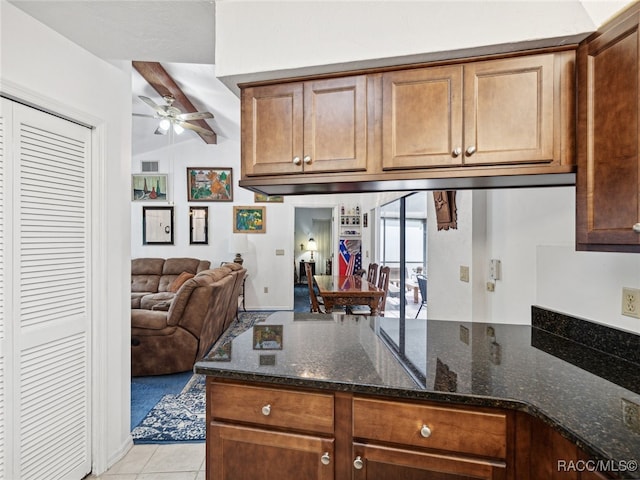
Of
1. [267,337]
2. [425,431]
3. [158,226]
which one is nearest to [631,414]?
[425,431]

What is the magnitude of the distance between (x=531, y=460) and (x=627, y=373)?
0.52 meters

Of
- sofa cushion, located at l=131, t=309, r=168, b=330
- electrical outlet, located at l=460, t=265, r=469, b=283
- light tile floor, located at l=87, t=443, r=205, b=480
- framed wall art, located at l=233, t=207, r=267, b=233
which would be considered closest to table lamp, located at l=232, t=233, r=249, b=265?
framed wall art, located at l=233, t=207, r=267, b=233

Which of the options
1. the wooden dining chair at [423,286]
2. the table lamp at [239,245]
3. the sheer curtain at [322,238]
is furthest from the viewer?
the sheer curtain at [322,238]

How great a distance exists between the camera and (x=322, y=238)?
9.68 metres

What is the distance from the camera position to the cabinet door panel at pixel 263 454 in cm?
114

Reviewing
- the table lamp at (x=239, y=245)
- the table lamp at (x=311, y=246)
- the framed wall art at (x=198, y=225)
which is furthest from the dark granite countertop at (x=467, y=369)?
the table lamp at (x=311, y=246)

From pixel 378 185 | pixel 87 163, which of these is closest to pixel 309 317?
pixel 378 185

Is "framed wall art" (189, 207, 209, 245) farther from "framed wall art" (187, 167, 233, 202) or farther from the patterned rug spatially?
the patterned rug

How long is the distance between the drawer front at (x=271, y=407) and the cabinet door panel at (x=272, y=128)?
0.90m

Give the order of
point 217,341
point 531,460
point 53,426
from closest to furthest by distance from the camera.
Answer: point 531,460, point 53,426, point 217,341

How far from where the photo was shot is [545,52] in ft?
4.09

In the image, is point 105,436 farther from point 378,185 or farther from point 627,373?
point 627,373

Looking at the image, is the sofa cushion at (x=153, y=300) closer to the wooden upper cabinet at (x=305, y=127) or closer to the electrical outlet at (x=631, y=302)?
the wooden upper cabinet at (x=305, y=127)

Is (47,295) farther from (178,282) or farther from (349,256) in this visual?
(349,256)
